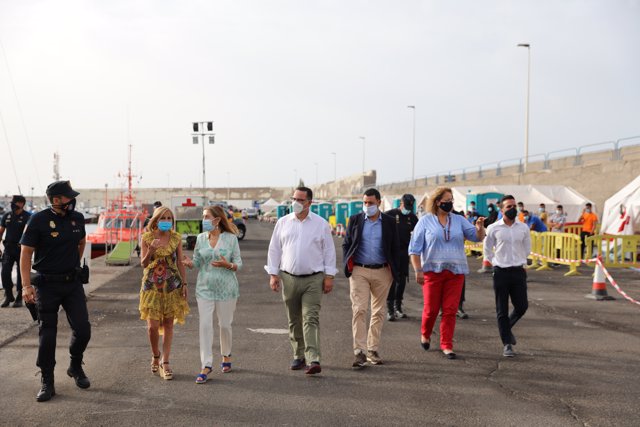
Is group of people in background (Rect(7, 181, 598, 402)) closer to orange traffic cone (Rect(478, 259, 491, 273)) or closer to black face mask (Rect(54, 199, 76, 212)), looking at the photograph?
black face mask (Rect(54, 199, 76, 212))

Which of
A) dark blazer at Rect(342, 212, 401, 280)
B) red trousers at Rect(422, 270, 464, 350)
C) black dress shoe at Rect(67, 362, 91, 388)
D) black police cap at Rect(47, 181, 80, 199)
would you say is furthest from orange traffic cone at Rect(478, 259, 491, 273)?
black police cap at Rect(47, 181, 80, 199)

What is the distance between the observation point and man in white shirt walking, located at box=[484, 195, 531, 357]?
7441mm

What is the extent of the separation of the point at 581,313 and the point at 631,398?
5125 millimetres

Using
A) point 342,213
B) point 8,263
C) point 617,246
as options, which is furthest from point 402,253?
point 342,213

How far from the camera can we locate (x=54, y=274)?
5801 millimetres

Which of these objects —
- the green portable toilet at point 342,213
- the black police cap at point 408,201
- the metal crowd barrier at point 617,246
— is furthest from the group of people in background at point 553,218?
A: the green portable toilet at point 342,213

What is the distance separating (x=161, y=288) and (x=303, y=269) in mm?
1455

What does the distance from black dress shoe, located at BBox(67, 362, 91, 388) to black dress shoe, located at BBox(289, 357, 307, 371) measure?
2.03 meters

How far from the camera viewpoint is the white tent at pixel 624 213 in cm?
1889

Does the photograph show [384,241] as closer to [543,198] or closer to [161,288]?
[161,288]

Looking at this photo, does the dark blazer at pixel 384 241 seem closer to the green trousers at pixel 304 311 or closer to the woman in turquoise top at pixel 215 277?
the green trousers at pixel 304 311

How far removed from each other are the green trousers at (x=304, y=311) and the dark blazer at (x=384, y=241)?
0.54 m

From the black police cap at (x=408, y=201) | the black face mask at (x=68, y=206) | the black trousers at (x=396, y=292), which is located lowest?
the black trousers at (x=396, y=292)

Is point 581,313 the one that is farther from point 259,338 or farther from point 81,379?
point 81,379
